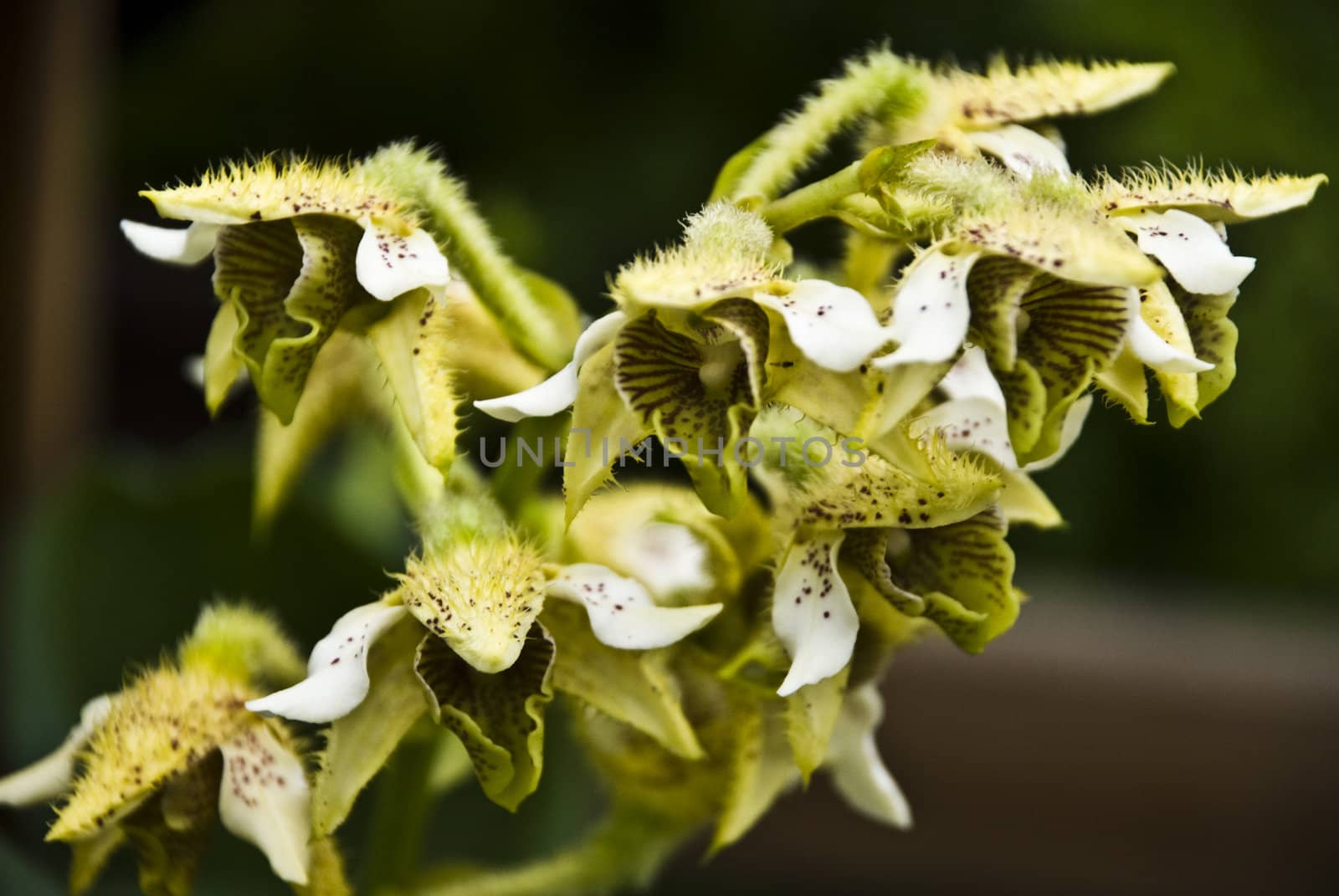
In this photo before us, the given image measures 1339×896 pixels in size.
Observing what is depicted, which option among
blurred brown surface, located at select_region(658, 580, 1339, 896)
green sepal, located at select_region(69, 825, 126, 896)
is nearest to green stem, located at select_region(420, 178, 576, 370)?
green sepal, located at select_region(69, 825, 126, 896)

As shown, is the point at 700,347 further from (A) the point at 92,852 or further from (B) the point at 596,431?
(A) the point at 92,852

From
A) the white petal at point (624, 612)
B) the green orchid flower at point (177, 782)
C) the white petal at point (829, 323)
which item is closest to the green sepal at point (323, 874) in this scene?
the green orchid flower at point (177, 782)

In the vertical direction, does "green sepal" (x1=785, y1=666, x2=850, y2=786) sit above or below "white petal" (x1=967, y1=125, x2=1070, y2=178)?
below

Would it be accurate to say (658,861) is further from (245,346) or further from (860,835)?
(860,835)

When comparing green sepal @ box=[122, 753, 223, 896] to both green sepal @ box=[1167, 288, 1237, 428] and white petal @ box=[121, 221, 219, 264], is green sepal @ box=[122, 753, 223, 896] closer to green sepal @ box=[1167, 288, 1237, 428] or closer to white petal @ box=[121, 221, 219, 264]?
white petal @ box=[121, 221, 219, 264]

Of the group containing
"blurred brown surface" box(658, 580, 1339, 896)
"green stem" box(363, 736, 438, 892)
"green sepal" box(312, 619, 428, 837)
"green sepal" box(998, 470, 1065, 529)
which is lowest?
"blurred brown surface" box(658, 580, 1339, 896)

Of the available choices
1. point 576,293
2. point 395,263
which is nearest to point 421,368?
point 395,263

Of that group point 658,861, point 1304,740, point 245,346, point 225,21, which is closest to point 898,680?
point 1304,740
